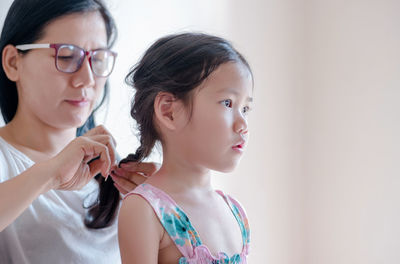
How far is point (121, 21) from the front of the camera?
1909 millimetres

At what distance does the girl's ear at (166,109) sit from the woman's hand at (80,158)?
16 cm

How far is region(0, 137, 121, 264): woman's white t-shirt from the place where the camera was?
1.28 m

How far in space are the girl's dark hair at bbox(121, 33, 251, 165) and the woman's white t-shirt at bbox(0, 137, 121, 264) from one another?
37 centimetres

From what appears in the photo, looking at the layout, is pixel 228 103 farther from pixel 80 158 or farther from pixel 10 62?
pixel 10 62

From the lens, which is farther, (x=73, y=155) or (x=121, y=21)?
(x=121, y=21)

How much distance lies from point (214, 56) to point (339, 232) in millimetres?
1739

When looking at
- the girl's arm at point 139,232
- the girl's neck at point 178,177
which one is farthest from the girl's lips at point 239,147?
the girl's arm at point 139,232

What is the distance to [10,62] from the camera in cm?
137

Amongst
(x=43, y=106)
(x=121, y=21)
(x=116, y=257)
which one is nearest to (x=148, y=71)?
(x=43, y=106)

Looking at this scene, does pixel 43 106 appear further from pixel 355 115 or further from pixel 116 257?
pixel 355 115

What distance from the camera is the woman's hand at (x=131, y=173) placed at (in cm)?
122

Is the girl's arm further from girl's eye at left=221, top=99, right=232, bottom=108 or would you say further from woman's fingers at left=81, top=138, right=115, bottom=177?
girl's eye at left=221, top=99, right=232, bottom=108

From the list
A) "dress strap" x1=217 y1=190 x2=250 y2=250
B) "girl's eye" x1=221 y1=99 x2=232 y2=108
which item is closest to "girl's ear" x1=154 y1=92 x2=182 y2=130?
"girl's eye" x1=221 y1=99 x2=232 y2=108

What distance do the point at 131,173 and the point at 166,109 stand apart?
25cm
